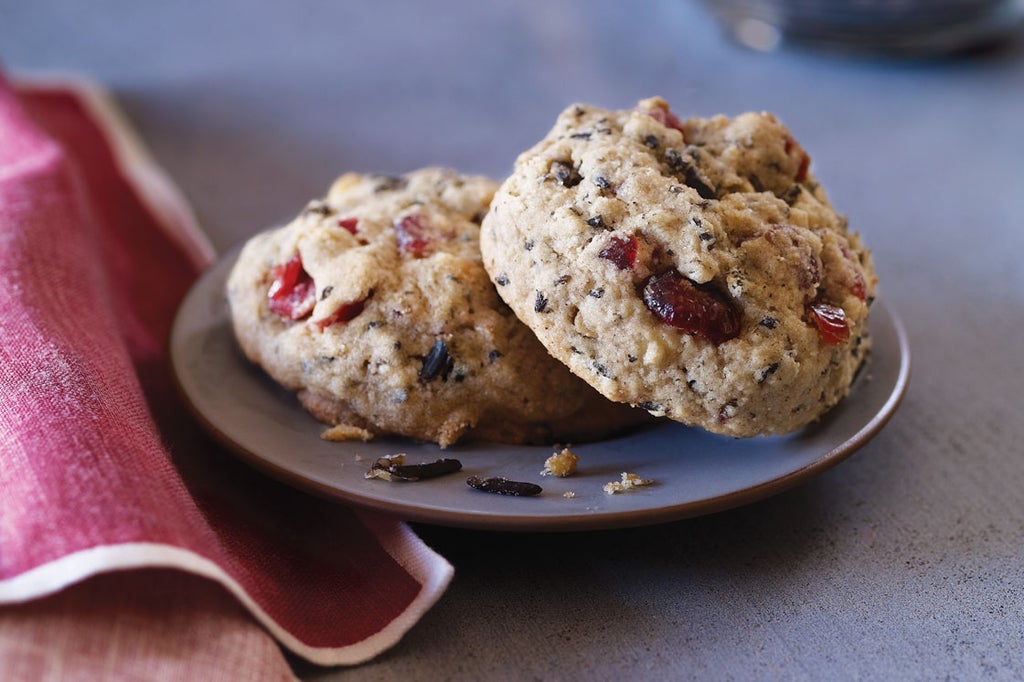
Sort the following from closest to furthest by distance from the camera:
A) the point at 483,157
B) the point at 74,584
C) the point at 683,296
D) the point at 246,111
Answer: the point at 74,584 < the point at 683,296 < the point at 483,157 < the point at 246,111

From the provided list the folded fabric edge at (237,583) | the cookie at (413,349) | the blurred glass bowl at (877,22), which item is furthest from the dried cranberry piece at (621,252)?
the blurred glass bowl at (877,22)

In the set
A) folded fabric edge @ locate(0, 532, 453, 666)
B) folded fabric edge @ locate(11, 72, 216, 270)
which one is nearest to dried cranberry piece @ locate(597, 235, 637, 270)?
folded fabric edge @ locate(0, 532, 453, 666)

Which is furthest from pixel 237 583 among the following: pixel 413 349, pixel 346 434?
pixel 413 349

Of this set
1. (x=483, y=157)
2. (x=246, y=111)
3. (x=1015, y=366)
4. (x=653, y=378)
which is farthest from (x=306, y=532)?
(x=246, y=111)

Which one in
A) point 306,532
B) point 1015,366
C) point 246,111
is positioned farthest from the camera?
point 246,111

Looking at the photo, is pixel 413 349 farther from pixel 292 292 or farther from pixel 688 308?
pixel 688 308

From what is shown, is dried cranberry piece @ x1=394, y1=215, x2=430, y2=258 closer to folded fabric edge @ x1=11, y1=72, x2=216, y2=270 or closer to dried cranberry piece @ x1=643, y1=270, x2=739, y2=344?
dried cranberry piece @ x1=643, y1=270, x2=739, y2=344

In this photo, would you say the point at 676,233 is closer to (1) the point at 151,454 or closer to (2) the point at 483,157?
(1) the point at 151,454
